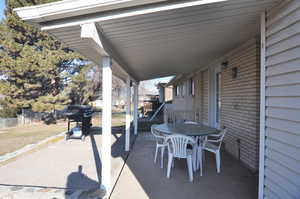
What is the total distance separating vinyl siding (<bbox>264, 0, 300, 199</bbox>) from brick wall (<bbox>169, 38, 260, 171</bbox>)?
1.36 m

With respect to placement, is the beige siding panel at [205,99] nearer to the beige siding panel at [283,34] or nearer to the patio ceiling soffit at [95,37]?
the beige siding panel at [283,34]

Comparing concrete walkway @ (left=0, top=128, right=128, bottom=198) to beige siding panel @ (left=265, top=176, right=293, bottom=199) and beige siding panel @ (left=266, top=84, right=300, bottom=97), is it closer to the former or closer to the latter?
beige siding panel @ (left=265, top=176, right=293, bottom=199)

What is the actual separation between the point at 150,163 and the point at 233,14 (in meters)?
3.33

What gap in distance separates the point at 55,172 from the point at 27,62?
8458 millimetres

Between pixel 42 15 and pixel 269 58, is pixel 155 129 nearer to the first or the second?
pixel 269 58

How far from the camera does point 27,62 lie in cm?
999

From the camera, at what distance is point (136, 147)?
18.7 feet

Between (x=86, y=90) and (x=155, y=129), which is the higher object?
(x=86, y=90)

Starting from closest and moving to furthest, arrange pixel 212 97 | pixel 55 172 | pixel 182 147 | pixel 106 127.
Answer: pixel 106 127, pixel 182 147, pixel 55 172, pixel 212 97

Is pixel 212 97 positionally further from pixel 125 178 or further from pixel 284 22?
pixel 284 22

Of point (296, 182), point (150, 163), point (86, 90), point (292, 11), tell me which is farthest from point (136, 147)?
point (86, 90)

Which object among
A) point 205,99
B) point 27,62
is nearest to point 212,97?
point 205,99

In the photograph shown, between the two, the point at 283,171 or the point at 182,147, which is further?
the point at 182,147

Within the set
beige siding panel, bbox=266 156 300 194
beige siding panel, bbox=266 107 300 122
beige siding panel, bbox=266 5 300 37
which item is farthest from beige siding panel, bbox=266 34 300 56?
beige siding panel, bbox=266 156 300 194
